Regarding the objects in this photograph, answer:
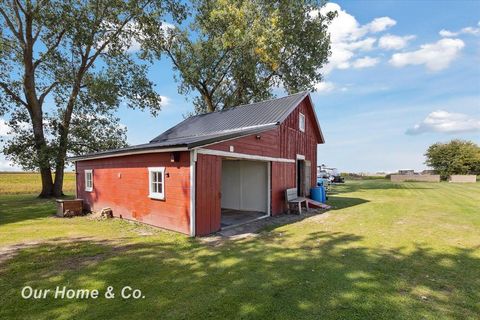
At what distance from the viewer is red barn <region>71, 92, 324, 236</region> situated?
7633 mm

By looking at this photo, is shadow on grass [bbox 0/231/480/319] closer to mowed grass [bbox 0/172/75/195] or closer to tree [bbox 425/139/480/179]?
mowed grass [bbox 0/172/75/195]

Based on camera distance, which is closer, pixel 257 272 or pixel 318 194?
pixel 257 272

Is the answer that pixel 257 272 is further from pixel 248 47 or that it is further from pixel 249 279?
pixel 248 47

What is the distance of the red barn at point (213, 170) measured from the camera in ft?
25.0

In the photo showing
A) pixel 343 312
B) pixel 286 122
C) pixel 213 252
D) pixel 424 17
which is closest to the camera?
pixel 343 312

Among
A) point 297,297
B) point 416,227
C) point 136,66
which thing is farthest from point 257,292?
point 136,66

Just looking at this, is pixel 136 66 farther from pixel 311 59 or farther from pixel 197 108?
pixel 311 59

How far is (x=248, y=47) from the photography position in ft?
64.9

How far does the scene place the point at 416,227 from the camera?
28.2 ft

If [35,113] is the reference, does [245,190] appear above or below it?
below

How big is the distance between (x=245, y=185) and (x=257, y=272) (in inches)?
287

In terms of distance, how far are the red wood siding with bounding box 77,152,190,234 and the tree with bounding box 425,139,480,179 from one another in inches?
2061

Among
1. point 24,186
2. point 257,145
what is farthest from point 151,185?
point 24,186

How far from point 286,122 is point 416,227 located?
6.48 meters
